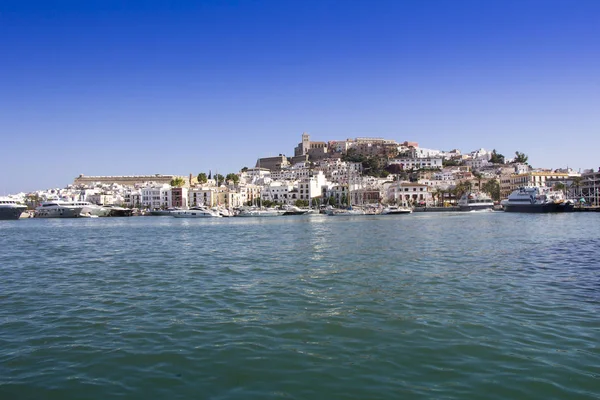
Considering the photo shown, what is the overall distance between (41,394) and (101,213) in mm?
106835

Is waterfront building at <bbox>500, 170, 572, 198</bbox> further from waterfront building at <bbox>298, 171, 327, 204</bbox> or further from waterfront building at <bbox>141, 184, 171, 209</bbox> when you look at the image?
waterfront building at <bbox>141, 184, 171, 209</bbox>

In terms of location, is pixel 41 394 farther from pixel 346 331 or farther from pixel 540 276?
pixel 540 276

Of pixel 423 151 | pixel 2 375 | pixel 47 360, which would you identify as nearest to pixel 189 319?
pixel 47 360

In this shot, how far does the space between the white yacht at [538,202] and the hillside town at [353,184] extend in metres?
24.0

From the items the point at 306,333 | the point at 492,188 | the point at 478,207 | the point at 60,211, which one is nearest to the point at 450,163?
the point at 492,188

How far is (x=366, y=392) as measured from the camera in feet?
18.9

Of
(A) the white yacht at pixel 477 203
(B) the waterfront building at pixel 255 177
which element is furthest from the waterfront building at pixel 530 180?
(B) the waterfront building at pixel 255 177

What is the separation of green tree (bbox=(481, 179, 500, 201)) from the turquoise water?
117 metres

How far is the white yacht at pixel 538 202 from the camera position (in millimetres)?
78812

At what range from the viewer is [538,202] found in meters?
78.8

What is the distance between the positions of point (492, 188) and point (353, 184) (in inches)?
1511

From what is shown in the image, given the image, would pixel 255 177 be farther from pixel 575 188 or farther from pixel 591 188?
pixel 591 188

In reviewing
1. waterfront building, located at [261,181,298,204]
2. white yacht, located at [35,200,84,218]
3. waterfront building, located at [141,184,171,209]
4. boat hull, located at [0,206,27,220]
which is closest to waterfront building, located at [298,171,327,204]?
waterfront building, located at [261,181,298,204]

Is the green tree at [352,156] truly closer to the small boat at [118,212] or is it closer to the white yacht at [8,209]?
the small boat at [118,212]
